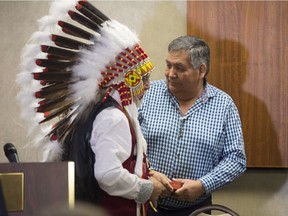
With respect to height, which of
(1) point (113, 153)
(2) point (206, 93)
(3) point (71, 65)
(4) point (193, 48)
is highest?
(4) point (193, 48)

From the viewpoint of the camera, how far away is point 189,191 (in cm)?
268

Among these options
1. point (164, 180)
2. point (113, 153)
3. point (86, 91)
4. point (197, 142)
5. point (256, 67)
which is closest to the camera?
point (113, 153)

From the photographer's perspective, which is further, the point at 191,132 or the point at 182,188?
the point at 191,132

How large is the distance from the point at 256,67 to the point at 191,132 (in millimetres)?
733

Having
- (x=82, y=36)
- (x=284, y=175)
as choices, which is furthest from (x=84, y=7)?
(x=284, y=175)

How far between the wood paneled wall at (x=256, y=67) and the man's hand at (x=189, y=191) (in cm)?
72

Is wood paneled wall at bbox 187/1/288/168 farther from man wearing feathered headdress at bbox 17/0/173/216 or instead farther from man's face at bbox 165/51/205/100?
man wearing feathered headdress at bbox 17/0/173/216

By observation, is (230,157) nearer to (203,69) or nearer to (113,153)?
(203,69)

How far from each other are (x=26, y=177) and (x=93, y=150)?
0.46 m

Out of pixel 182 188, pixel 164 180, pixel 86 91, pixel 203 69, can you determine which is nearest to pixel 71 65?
pixel 86 91

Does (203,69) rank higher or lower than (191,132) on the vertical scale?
higher

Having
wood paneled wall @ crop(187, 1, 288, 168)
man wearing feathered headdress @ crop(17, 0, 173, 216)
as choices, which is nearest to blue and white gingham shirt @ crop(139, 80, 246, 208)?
wood paneled wall @ crop(187, 1, 288, 168)

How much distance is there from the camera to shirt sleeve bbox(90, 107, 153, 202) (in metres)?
2.00

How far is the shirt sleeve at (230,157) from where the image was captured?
2789 millimetres
